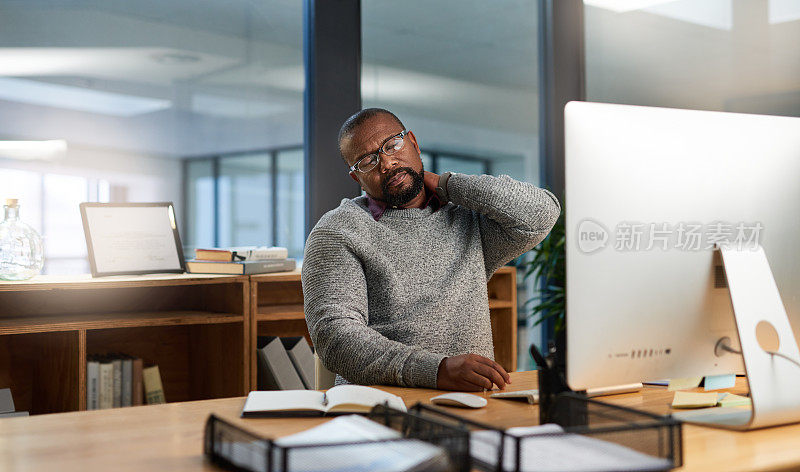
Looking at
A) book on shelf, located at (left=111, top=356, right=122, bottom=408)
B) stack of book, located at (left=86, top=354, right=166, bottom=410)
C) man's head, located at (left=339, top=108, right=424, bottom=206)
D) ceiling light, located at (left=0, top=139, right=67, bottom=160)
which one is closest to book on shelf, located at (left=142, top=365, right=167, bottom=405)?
stack of book, located at (left=86, top=354, right=166, bottom=410)

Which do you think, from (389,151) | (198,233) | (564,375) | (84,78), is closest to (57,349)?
(198,233)

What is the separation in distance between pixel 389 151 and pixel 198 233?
1.29 metres

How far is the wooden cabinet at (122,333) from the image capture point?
7.84 feet

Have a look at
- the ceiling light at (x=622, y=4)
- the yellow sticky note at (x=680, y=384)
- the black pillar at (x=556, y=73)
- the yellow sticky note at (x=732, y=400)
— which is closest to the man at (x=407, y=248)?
the yellow sticky note at (x=680, y=384)

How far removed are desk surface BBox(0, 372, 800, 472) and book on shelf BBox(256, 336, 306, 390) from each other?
1.31 m

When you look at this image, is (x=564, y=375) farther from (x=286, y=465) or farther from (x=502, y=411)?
(x=286, y=465)

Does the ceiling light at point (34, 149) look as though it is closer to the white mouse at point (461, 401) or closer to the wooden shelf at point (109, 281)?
the wooden shelf at point (109, 281)

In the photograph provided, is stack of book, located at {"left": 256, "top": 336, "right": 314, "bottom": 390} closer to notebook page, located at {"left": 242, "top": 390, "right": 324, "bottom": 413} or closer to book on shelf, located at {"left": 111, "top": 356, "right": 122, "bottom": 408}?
book on shelf, located at {"left": 111, "top": 356, "right": 122, "bottom": 408}

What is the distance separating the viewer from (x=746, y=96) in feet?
14.3

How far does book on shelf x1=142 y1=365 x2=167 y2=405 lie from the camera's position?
263 cm

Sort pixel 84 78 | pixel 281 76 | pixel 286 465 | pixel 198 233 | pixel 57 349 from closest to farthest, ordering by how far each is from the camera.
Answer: pixel 286 465
pixel 57 349
pixel 84 78
pixel 198 233
pixel 281 76

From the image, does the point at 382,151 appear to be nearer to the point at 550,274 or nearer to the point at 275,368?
the point at 275,368

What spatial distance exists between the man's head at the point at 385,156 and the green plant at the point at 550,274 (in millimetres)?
1717

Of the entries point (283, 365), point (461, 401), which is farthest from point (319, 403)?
point (283, 365)
